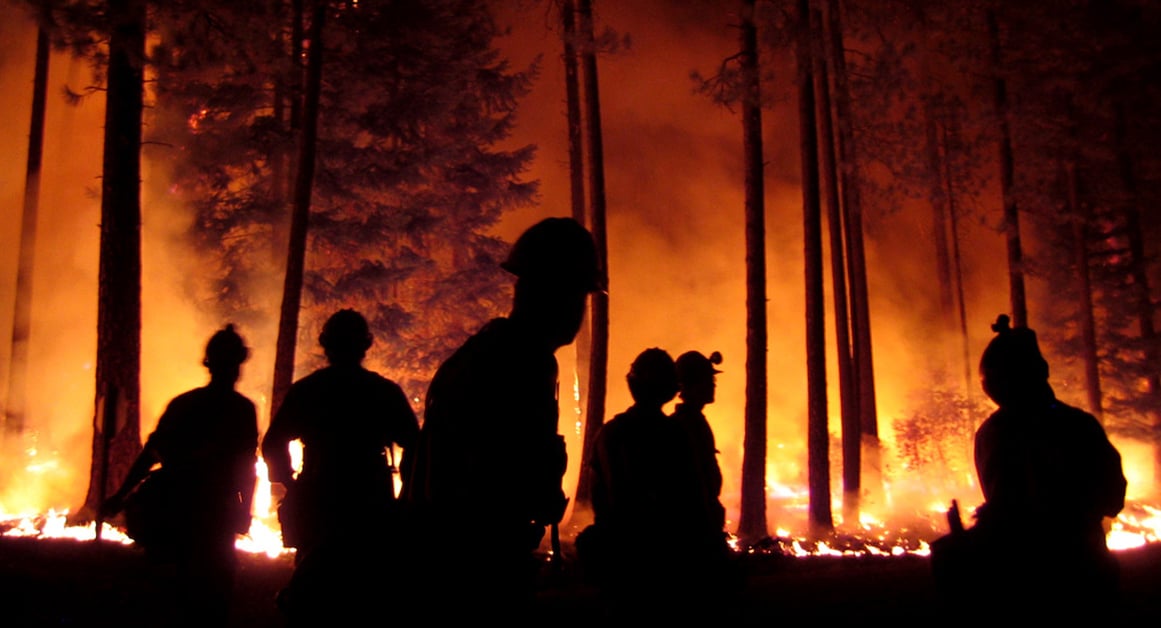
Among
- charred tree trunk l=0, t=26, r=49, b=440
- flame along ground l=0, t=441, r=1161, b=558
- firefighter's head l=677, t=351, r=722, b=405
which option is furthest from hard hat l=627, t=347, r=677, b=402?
charred tree trunk l=0, t=26, r=49, b=440

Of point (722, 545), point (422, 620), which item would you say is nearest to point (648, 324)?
point (722, 545)

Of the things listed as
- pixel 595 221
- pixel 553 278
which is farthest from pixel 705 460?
pixel 595 221

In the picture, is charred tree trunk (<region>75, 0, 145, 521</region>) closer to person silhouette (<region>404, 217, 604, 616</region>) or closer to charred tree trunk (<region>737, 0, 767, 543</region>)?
charred tree trunk (<region>737, 0, 767, 543</region>)

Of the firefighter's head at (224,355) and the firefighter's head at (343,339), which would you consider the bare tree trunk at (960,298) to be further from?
the firefighter's head at (224,355)

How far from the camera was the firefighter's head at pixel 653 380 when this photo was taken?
11.2 feet

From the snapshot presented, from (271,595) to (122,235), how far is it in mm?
7447

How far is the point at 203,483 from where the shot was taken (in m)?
4.36

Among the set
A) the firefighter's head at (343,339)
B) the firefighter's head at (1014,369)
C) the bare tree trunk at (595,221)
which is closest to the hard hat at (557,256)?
the firefighter's head at (1014,369)

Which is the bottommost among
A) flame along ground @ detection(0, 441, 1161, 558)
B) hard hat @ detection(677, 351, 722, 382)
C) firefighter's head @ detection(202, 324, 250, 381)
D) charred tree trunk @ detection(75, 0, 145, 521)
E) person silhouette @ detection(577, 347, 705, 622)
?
flame along ground @ detection(0, 441, 1161, 558)

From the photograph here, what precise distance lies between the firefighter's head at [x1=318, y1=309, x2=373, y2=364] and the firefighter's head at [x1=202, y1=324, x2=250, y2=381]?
0.62 metres

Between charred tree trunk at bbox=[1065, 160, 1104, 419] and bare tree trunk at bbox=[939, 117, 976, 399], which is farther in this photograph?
bare tree trunk at bbox=[939, 117, 976, 399]

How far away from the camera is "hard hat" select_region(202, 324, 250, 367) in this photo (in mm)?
4523

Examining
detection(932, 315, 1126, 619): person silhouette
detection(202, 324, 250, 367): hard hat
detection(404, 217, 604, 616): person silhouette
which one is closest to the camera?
detection(404, 217, 604, 616): person silhouette

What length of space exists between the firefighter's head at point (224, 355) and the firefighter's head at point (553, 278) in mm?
3169
